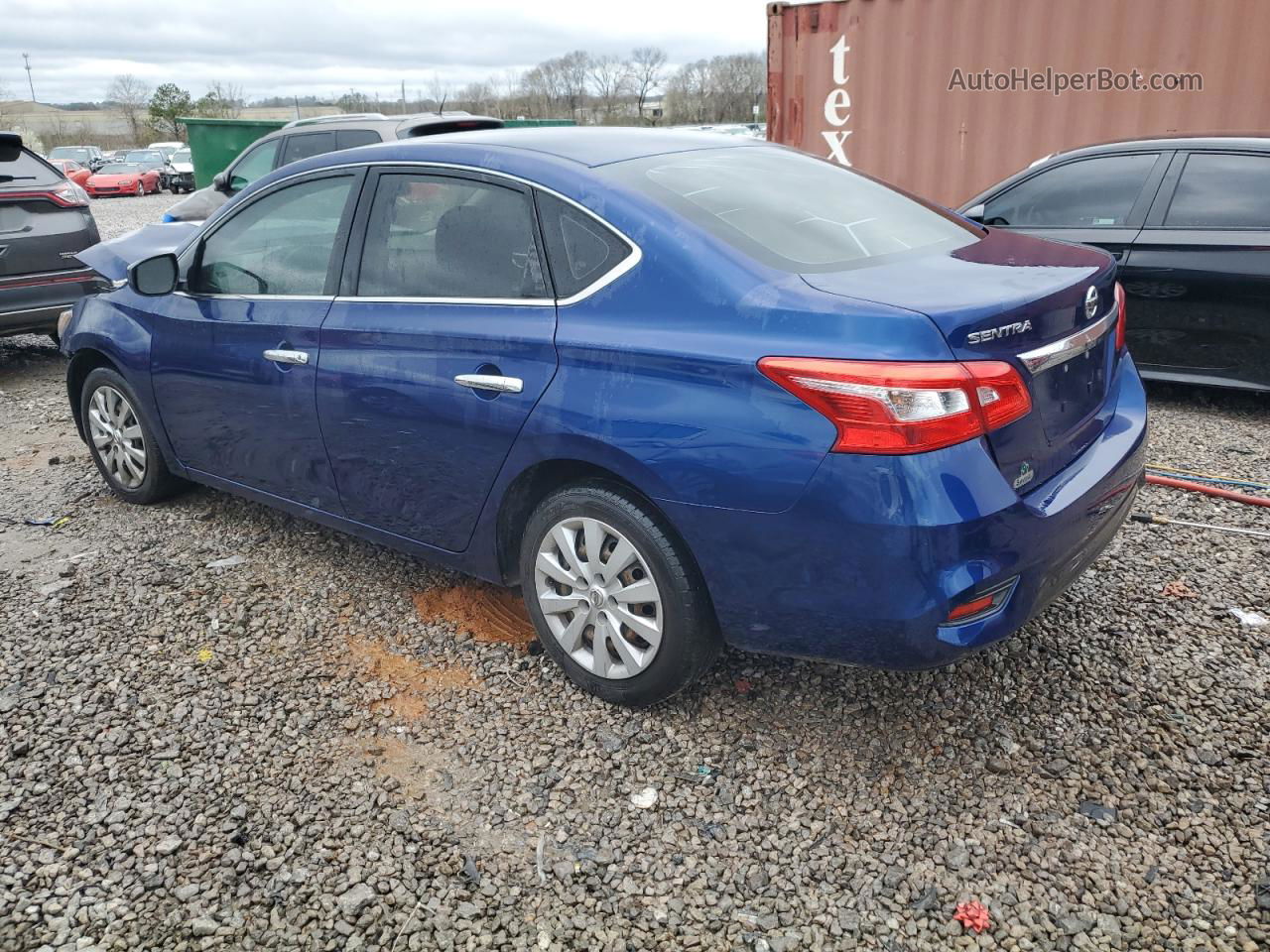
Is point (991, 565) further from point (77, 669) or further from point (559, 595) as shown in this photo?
point (77, 669)

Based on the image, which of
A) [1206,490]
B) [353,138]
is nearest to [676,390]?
[1206,490]

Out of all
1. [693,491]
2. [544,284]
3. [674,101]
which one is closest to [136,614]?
[544,284]

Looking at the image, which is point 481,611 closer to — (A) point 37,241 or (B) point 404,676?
(B) point 404,676

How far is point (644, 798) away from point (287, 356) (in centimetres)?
202

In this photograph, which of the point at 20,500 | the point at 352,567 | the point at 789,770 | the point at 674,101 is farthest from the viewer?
the point at 674,101

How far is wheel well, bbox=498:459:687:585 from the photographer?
279 centimetres

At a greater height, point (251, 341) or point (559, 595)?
point (251, 341)

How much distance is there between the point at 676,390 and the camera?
8.38 feet

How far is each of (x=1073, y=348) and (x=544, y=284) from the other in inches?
58.4

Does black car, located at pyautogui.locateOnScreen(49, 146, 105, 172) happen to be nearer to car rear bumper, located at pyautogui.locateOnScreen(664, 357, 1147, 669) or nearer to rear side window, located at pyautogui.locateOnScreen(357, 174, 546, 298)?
rear side window, located at pyautogui.locateOnScreen(357, 174, 546, 298)

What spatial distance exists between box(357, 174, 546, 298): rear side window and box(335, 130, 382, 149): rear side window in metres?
5.75

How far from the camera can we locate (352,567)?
409 cm

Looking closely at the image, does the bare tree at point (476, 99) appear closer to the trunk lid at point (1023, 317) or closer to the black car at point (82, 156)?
the black car at point (82, 156)

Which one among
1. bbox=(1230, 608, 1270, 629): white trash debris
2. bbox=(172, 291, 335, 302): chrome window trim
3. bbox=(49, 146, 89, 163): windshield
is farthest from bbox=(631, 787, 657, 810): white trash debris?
bbox=(49, 146, 89, 163): windshield
